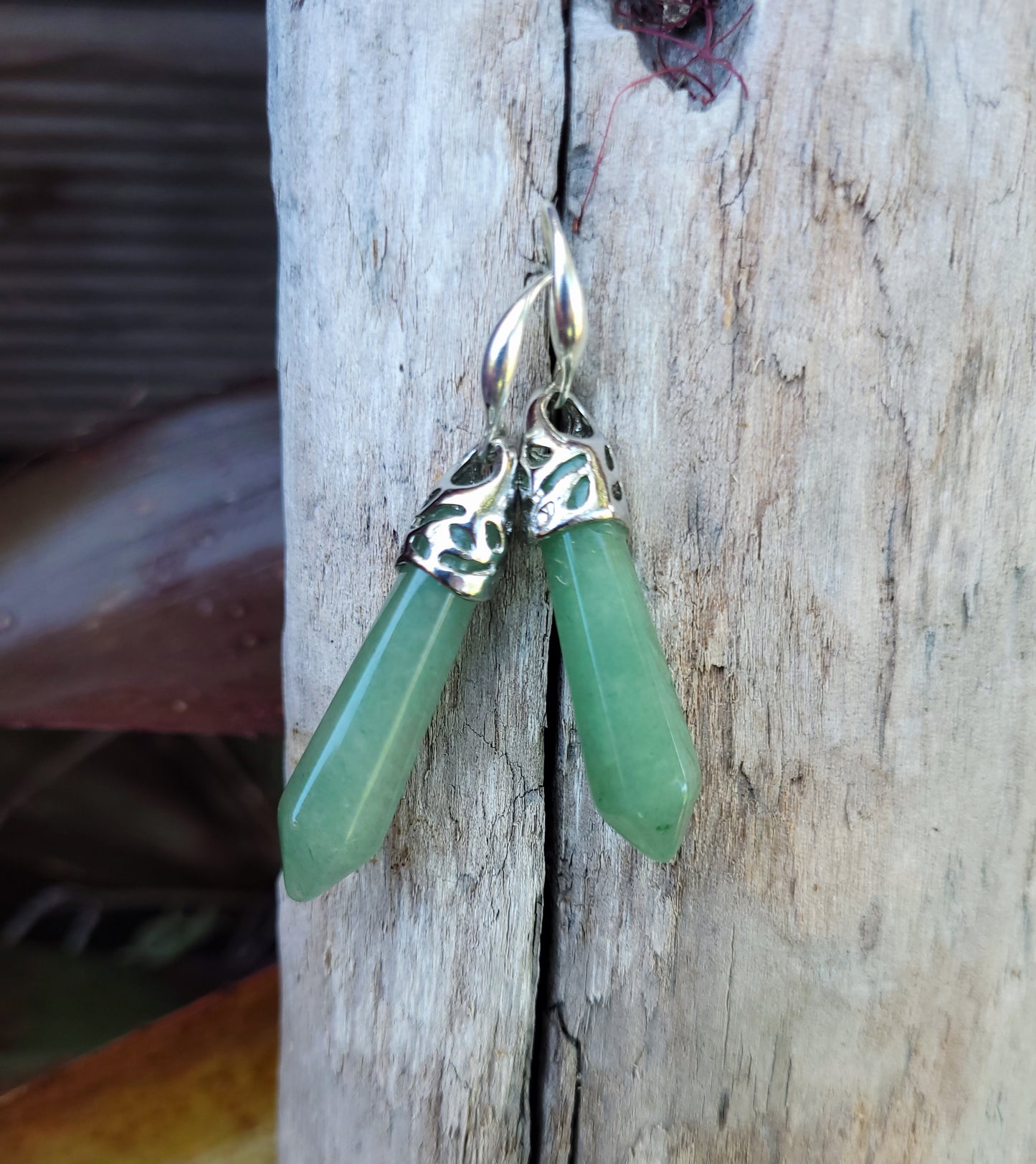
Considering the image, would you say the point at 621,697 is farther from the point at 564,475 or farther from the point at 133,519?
the point at 133,519

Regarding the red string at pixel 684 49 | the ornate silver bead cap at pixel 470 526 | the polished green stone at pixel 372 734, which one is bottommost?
the polished green stone at pixel 372 734

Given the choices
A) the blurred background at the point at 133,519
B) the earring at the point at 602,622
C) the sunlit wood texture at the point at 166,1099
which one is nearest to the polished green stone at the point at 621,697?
the earring at the point at 602,622

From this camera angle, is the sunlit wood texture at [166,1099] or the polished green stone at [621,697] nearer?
the polished green stone at [621,697]

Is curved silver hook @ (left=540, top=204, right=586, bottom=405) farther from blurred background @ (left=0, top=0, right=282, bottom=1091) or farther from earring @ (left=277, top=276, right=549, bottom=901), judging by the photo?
blurred background @ (left=0, top=0, right=282, bottom=1091)

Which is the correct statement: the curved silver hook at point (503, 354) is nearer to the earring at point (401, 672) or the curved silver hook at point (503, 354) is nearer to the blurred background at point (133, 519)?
the earring at point (401, 672)

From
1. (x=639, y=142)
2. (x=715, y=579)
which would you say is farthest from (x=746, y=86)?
(x=715, y=579)

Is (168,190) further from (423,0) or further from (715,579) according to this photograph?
(715,579)

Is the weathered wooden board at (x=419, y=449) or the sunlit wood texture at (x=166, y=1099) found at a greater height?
the weathered wooden board at (x=419, y=449)
